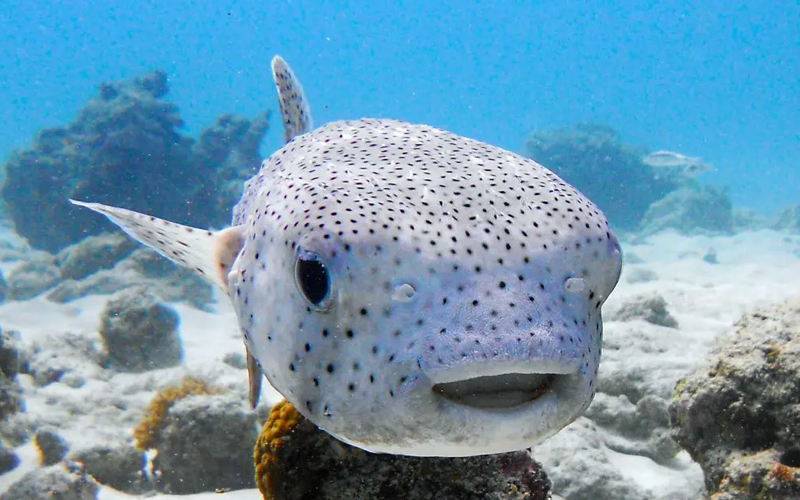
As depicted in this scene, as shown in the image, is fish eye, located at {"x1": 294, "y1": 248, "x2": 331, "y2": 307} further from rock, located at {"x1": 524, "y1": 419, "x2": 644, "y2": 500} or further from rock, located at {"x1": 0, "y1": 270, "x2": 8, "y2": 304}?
rock, located at {"x1": 0, "y1": 270, "x2": 8, "y2": 304}

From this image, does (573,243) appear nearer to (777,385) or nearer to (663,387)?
(777,385)

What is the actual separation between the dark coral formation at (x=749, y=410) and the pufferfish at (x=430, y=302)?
1.65 meters

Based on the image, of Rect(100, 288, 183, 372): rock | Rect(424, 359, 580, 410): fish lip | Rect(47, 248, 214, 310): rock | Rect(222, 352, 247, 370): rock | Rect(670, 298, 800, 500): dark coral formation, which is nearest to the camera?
Rect(424, 359, 580, 410): fish lip

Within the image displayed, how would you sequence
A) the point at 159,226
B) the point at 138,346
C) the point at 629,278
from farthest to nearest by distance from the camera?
the point at 629,278, the point at 138,346, the point at 159,226

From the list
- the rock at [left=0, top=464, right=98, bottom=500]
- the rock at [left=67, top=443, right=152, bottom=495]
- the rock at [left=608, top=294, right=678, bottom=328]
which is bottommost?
the rock at [left=67, top=443, right=152, bottom=495]

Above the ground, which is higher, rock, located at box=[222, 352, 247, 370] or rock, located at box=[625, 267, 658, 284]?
rock, located at box=[625, 267, 658, 284]

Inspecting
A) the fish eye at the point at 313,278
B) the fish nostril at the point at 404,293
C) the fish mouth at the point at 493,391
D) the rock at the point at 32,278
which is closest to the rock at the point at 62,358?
the rock at the point at 32,278

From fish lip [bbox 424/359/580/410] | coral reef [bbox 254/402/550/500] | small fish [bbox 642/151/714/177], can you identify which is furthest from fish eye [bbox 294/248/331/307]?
small fish [bbox 642/151/714/177]

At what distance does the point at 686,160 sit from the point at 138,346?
2076 cm

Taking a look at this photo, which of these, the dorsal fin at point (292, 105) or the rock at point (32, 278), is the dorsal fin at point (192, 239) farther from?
the rock at point (32, 278)

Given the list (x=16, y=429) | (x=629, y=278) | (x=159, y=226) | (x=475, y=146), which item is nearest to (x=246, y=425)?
(x=16, y=429)

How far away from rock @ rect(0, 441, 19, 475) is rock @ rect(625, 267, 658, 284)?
1308cm

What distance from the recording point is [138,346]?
9.01 meters

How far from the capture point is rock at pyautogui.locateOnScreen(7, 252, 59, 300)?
13484mm
